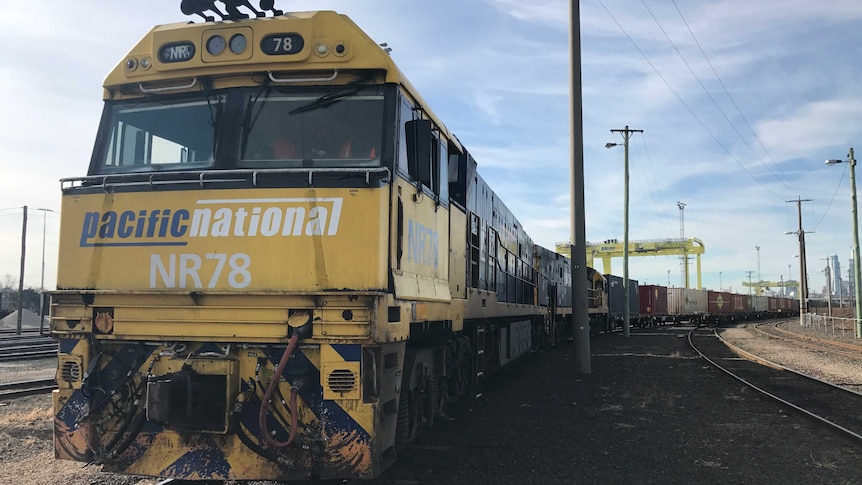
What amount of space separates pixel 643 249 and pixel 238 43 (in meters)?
63.4

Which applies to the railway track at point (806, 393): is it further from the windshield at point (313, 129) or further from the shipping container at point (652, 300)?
the shipping container at point (652, 300)

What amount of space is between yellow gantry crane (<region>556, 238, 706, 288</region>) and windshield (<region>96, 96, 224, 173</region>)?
57.3 m

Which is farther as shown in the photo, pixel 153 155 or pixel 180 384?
pixel 153 155

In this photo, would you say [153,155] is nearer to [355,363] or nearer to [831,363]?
[355,363]

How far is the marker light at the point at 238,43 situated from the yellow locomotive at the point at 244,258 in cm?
2

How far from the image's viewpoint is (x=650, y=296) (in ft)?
142

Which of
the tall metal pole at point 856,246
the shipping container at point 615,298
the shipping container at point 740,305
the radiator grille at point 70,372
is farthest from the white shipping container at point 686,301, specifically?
the radiator grille at point 70,372

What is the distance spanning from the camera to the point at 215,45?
489 cm

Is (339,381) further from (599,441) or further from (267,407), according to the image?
(599,441)

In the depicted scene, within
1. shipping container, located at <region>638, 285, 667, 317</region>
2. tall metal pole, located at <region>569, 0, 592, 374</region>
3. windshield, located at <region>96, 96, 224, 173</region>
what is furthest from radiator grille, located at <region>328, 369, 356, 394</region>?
shipping container, located at <region>638, 285, 667, 317</region>

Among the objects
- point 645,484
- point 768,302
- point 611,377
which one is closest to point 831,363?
point 611,377

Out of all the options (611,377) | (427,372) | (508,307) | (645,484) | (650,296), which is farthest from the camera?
(650,296)

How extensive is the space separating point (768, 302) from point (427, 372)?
79.7 meters

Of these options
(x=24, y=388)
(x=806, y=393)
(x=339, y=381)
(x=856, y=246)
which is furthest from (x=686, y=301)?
(x=339, y=381)
